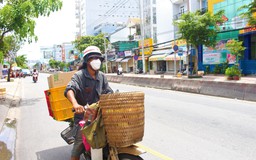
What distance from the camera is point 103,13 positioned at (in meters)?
91.9

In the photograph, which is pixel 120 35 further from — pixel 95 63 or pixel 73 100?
pixel 73 100

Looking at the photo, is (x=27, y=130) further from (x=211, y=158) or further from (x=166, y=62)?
(x=166, y=62)

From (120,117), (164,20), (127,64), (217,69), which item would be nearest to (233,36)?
(217,69)

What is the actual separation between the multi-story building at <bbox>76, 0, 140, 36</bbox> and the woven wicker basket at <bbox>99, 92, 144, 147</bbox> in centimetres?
8375

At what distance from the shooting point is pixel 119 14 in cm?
9294

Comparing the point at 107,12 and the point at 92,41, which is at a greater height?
the point at 107,12

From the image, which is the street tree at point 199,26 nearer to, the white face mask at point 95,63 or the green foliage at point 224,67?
the green foliage at point 224,67

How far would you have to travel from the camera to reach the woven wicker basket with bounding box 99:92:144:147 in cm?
270

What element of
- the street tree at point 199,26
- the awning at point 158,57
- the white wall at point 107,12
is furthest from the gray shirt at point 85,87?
the white wall at point 107,12

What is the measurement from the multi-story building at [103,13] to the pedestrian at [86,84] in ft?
272

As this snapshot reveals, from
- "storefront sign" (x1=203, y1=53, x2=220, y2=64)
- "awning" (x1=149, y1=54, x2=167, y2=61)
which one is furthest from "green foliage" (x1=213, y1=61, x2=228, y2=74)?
"awning" (x1=149, y1=54, x2=167, y2=61)

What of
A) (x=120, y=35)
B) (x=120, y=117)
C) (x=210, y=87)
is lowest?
(x=210, y=87)

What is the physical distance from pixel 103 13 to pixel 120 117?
92563 millimetres

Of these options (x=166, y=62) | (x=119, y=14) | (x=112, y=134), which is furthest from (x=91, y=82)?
(x=119, y=14)
